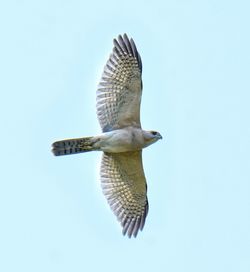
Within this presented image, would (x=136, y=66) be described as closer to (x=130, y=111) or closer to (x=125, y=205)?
(x=130, y=111)

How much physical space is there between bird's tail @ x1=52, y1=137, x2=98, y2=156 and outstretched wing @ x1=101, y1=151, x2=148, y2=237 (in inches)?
27.3

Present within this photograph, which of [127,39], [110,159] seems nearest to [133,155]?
[110,159]

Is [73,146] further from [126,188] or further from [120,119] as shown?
[126,188]

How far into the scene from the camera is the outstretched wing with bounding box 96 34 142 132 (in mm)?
24812

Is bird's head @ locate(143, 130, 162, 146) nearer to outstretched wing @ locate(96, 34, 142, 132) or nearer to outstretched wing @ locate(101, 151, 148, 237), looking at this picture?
outstretched wing @ locate(96, 34, 142, 132)

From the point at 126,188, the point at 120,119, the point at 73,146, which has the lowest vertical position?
the point at 126,188

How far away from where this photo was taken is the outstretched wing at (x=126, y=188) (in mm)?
25516

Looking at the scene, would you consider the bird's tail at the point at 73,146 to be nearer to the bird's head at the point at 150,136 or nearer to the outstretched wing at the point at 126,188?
the outstretched wing at the point at 126,188

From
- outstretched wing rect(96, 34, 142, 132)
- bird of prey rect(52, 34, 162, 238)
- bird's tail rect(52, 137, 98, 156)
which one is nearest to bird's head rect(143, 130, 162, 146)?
bird of prey rect(52, 34, 162, 238)

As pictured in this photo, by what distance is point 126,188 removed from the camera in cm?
2583

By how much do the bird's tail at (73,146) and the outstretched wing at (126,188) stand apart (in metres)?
0.69

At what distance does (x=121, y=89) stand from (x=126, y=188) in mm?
2236

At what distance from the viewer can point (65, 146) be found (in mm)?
24609

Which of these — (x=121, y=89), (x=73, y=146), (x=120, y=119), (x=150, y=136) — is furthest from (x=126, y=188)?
(x=121, y=89)
